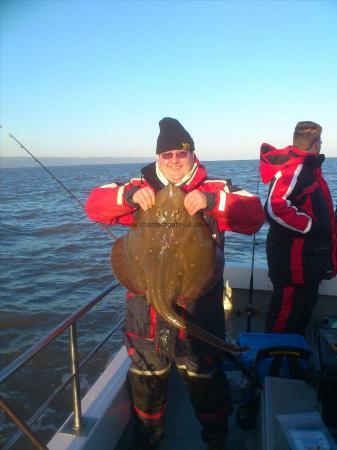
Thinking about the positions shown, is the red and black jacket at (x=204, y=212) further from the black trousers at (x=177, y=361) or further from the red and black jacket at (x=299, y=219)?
the red and black jacket at (x=299, y=219)

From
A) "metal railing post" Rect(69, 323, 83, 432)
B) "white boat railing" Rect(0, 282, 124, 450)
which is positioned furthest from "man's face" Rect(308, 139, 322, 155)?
"metal railing post" Rect(69, 323, 83, 432)

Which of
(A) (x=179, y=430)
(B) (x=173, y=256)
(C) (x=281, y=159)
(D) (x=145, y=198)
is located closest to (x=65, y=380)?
(B) (x=173, y=256)

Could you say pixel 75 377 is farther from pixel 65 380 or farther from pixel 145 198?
pixel 145 198

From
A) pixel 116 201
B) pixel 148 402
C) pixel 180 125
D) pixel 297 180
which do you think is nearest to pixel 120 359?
pixel 148 402

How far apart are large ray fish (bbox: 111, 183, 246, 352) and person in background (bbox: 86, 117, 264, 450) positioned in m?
0.29

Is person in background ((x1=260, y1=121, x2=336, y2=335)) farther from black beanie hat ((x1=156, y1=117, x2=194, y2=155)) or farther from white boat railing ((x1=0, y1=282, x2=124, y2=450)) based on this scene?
white boat railing ((x1=0, y1=282, x2=124, y2=450))

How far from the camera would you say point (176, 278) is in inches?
97.6

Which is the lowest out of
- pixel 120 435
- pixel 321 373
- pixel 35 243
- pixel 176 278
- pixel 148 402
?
pixel 35 243

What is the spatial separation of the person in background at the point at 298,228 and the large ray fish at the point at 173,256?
1673 mm

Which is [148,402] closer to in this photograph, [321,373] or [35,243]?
[321,373]

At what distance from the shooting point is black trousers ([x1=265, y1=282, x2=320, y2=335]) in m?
4.10

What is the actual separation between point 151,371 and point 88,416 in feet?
1.99

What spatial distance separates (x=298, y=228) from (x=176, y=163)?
171cm

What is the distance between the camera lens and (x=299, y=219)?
3807 millimetres
